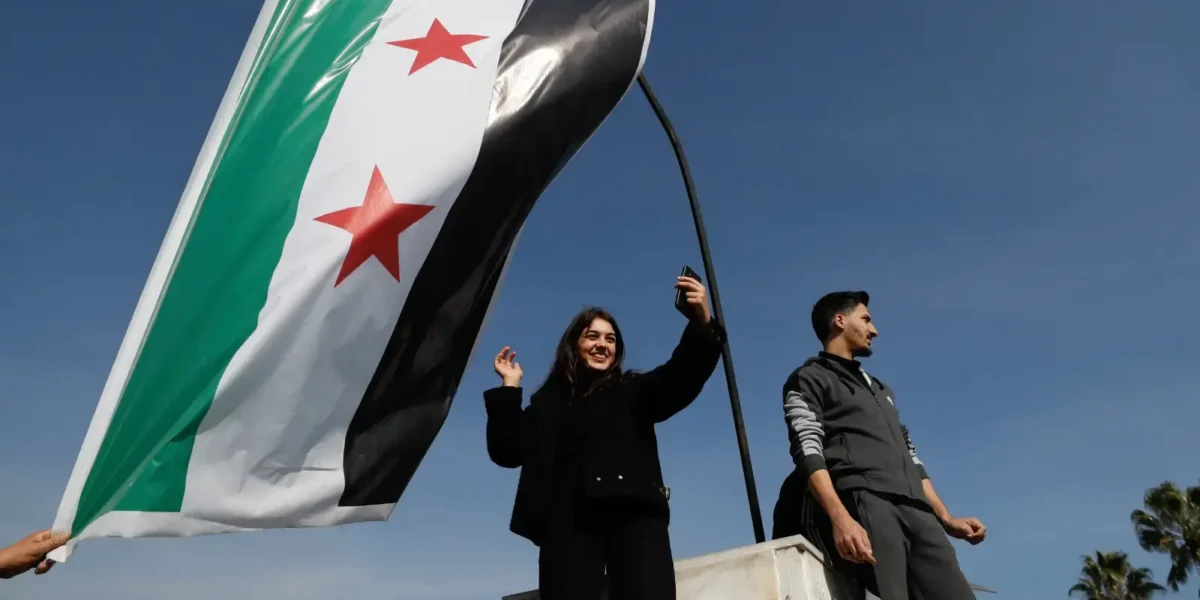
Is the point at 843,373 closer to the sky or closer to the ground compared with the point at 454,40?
closer to the ground

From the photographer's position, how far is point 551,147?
12.4ft

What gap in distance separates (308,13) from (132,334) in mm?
1614

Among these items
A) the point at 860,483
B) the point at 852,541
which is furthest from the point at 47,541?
the point at 860,483

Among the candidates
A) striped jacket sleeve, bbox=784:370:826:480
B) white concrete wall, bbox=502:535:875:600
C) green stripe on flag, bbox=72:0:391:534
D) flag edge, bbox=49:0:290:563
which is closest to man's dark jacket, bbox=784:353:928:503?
striped jacket sleeve, bbox=784:370:826:480

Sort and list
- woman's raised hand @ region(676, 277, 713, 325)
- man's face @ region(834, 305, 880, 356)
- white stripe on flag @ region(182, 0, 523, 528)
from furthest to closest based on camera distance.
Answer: man's face @ region(834, 305, 880, 356) → woman's raised hand @ region(676, 277, 713, 325) → white stripe on flag @ region(182, 0, 523, 528)

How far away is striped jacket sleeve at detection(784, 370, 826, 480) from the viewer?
3.68m

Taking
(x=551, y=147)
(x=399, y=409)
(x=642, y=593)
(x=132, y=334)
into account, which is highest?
(x=551, y=147)

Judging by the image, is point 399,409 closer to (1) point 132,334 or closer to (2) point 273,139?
(1) point 132,334

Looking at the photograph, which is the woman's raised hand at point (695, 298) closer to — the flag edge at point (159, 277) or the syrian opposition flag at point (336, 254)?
the syrian opposition flag at point (336, 254)

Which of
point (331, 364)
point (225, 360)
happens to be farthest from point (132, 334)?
point (331, 364)

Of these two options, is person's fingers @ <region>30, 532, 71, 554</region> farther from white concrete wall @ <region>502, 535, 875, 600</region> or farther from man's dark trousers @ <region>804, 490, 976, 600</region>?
man's dark trousers @ <region>804, 490, 976, 600</region>

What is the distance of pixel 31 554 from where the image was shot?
2.65 metres

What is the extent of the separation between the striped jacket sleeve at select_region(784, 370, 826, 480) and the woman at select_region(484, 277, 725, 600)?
0.63 meters

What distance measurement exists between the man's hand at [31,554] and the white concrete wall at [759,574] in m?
1.72
